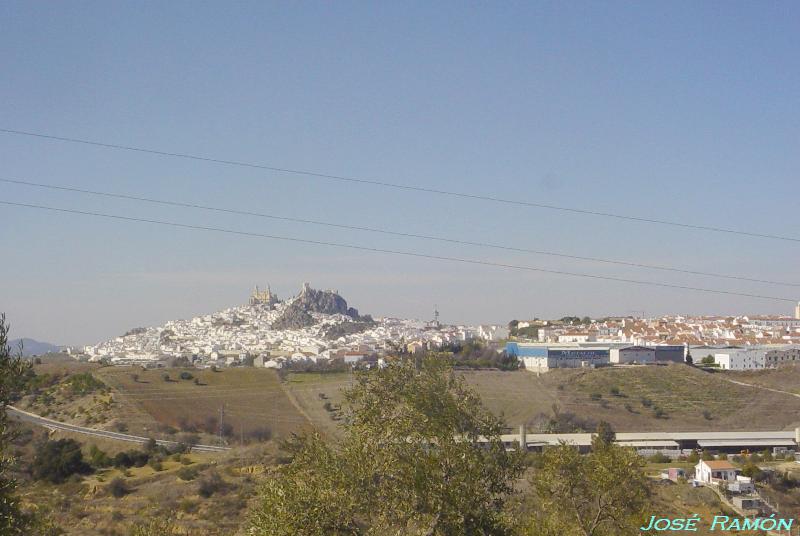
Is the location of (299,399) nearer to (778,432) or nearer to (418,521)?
(778,432)

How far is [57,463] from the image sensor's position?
97.5 ft

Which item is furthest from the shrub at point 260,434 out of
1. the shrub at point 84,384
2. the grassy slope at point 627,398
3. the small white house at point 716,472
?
the small white house at point 716,472

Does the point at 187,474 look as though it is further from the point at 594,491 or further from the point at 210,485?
the point at 594,491

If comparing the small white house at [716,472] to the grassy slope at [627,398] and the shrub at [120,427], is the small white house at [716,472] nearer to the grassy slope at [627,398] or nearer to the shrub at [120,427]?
the grassy slope at [627,398]

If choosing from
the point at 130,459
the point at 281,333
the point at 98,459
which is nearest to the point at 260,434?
the point at 130,459

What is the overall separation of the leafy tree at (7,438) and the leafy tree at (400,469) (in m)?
2.79

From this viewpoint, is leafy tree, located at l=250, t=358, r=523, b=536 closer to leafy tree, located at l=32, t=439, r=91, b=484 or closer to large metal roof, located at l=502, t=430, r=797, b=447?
leafy tree, located at l=32, t=439, r=91, b=484

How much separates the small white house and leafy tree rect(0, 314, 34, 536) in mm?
28088

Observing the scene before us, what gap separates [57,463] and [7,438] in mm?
22152

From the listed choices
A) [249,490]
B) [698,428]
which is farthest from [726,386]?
[249,490]

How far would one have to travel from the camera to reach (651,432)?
46.7 m

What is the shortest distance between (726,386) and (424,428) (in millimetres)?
54793

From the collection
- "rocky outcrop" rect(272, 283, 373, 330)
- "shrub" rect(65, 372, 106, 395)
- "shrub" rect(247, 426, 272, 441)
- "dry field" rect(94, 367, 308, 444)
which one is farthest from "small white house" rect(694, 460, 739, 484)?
"rocky outcrop" rect(272, 283, 373, 330)

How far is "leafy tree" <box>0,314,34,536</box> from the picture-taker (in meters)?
9.37
